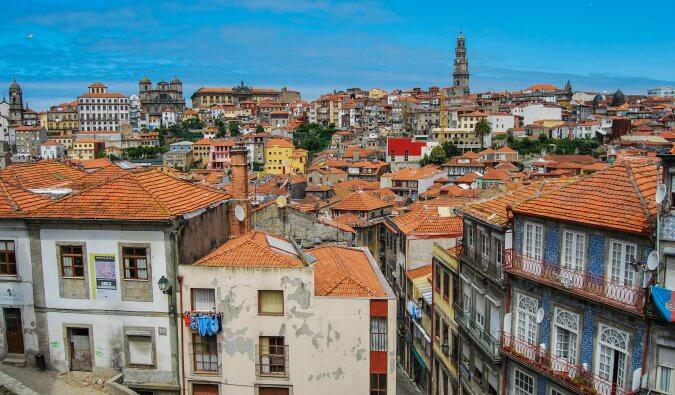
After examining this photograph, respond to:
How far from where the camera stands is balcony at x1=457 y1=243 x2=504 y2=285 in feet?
74.8

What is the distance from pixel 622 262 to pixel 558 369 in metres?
4.55

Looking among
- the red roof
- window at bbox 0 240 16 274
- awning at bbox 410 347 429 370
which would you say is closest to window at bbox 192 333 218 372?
window at bbox 0 240 16 274

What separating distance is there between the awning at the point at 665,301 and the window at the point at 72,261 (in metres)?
17.8

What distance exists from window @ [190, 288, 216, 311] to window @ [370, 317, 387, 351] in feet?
17.9

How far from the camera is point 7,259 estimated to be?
68.8ft

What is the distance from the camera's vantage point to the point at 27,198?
71.3 feet

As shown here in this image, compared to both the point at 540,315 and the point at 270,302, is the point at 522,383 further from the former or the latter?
the point at 270,302

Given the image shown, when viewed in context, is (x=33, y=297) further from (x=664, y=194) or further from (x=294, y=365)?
(x=664, y=194)

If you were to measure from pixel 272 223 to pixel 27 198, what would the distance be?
1740 cm

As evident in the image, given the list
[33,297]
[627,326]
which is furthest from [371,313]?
[33,297]

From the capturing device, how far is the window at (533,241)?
20531 millimetres

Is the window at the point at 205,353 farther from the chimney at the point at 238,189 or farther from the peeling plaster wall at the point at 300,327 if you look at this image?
the chimney at the point at 238,189

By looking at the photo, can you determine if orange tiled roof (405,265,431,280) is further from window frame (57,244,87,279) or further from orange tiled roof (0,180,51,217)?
orange tiled roof (0,180,51,217)

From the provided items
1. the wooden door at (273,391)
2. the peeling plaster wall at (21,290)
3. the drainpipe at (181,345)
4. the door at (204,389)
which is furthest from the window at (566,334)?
the peeling plaster wall at (21,290)
